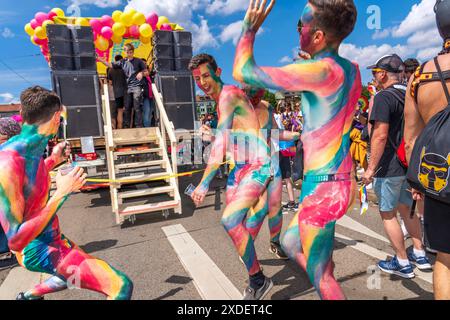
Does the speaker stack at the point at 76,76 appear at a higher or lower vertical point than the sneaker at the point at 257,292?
higher

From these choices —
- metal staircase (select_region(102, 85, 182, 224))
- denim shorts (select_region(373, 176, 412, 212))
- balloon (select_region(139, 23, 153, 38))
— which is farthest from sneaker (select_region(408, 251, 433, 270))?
balloon (select_region(139, 23, 153, 38))

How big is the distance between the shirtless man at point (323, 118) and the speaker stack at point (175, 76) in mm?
6294

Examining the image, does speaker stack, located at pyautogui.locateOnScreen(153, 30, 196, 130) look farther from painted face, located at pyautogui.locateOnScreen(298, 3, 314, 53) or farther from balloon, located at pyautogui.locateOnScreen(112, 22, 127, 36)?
painted face, located at pyautogui.locateOnScreen(298, 3, 314, 53)

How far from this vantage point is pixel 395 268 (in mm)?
3211

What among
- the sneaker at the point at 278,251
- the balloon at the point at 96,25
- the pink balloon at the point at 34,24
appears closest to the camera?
the sneaker at the point at 278,251

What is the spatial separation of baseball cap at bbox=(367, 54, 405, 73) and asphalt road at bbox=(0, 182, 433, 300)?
2010mm

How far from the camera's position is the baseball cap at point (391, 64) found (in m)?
3.21

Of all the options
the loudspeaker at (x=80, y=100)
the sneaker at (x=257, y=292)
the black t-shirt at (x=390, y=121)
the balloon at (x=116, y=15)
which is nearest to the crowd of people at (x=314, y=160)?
the black t-shirt at (x=390, y=121)

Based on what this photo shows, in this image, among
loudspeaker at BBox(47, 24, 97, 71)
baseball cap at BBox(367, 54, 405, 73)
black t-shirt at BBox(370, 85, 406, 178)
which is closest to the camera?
black t-shirt at BBox(370, 85, 406, 178)

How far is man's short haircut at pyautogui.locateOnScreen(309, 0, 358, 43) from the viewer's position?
1.61 metres

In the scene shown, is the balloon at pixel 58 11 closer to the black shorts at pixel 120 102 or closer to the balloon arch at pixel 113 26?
the balloon arch at pixel 113 26

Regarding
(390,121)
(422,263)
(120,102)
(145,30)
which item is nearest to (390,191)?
(390,121)

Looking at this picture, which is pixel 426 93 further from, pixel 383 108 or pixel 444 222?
pixel 383 108
